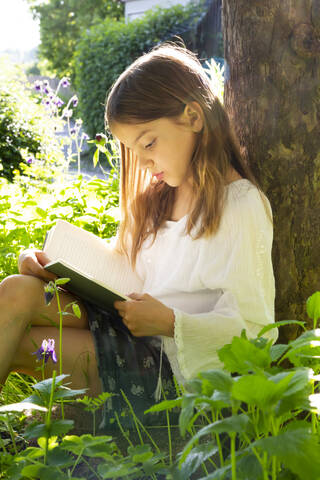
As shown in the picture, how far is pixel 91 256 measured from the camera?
2176mm

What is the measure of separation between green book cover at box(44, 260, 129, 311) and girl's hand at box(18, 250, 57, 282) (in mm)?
118

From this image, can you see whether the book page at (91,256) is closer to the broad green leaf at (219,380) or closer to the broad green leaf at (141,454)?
the broad green leaf at (141,454)

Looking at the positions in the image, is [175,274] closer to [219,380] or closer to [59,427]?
[59,427]

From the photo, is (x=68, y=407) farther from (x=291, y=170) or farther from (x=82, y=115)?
(x=82, y=115)

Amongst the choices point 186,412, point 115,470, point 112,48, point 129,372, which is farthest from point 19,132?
point 186,412

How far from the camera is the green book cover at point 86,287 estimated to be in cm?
160

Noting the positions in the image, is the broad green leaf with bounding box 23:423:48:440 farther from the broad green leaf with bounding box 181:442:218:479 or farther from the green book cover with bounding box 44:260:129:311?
the green book cover with bounding box 44:260:129:311

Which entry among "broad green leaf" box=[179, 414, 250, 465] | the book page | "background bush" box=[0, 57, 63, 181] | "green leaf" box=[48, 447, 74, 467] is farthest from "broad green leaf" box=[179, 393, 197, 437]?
"background bush" box=[0, 57, 63, 181]

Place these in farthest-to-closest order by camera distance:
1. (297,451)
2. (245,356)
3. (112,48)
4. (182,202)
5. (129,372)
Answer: (112,48) → (182,202) → (129,372) → (245,356) → (297,451)

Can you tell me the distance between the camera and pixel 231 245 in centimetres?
178

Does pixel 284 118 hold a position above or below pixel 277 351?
above

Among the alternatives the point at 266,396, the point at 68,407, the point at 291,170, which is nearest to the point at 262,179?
the point at 291,170

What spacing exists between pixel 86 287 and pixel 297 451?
1020 millimetres

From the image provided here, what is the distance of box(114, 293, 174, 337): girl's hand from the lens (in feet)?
5.40
